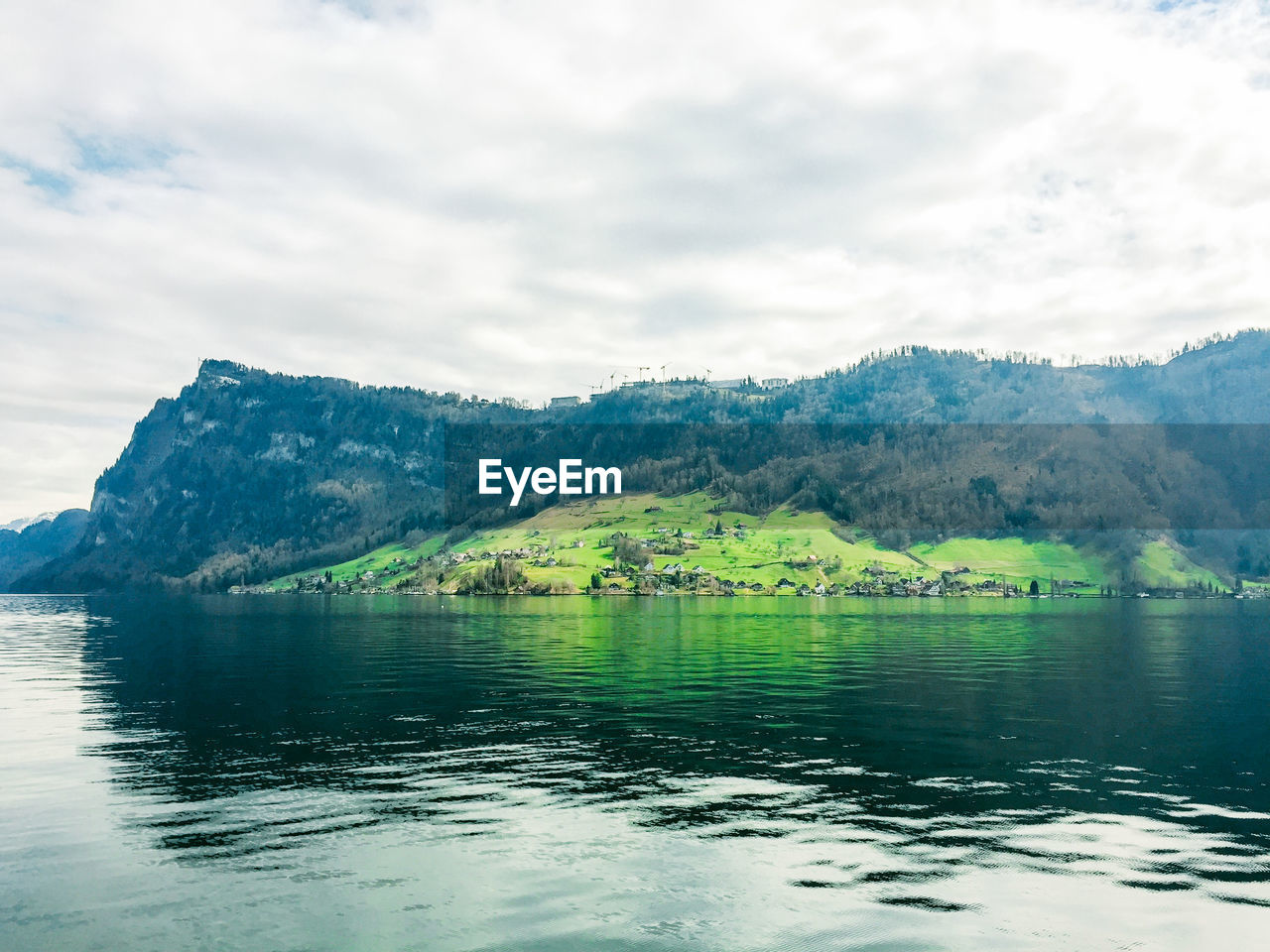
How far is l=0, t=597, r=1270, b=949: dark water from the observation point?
26.4 m

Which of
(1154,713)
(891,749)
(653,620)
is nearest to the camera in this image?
(891,749)

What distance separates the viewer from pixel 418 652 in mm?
118188

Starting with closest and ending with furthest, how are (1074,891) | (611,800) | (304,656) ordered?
1. (1074,891)
2. (611,800)
3. (304,656)

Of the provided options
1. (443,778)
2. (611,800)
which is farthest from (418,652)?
(611,800)

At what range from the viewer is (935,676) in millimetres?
87312

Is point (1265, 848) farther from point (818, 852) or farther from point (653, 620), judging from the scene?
point (653, 620)

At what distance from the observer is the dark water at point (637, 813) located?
26.4 m

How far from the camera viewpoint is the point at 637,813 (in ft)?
124

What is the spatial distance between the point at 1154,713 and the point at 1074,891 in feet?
148

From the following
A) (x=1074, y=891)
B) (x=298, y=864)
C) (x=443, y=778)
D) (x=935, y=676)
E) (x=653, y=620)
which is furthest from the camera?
(x=653, y=620)

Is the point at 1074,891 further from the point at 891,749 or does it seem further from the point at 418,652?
the point at 418,652

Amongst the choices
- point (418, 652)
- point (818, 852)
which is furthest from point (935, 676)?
point (418, 652)

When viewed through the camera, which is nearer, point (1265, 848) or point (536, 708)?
point (1265, 848)

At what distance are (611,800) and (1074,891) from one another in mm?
19870
